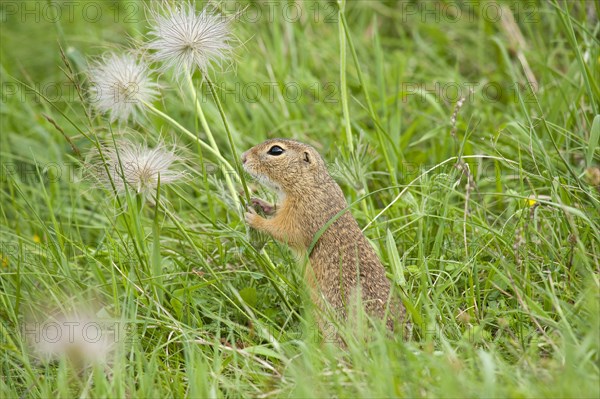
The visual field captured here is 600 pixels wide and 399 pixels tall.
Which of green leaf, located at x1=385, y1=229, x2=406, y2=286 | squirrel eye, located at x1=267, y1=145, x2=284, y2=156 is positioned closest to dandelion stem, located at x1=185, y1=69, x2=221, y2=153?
squirrel eye, located at x1=267, y1=145, x2=284, y2=156

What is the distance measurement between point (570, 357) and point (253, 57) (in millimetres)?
4500

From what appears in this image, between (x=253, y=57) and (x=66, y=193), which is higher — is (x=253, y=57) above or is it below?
above

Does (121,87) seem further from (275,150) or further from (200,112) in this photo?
(275,150)

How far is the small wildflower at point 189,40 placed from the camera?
13.2 feet

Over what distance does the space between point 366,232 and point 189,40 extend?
1602 millimetres

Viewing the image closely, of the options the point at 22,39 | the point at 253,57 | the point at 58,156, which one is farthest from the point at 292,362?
the point at 22,39

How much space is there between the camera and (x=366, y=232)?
190 inches

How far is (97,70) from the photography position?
4.55 m

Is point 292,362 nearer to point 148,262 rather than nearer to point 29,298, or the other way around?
point 148,262

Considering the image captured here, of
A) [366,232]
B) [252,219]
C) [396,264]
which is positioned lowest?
[396,264]

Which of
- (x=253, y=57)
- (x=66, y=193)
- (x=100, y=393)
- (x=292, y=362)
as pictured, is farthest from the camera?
(x=253, y=57)

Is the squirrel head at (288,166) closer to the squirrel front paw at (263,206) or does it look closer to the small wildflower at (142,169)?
the squirrel front paw at (263,206)

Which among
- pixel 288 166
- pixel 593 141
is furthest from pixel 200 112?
pixel 593 141

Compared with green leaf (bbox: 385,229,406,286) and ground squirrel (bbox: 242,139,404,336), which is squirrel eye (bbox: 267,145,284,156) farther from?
green leaf (bbox: 385,229,406,286)
